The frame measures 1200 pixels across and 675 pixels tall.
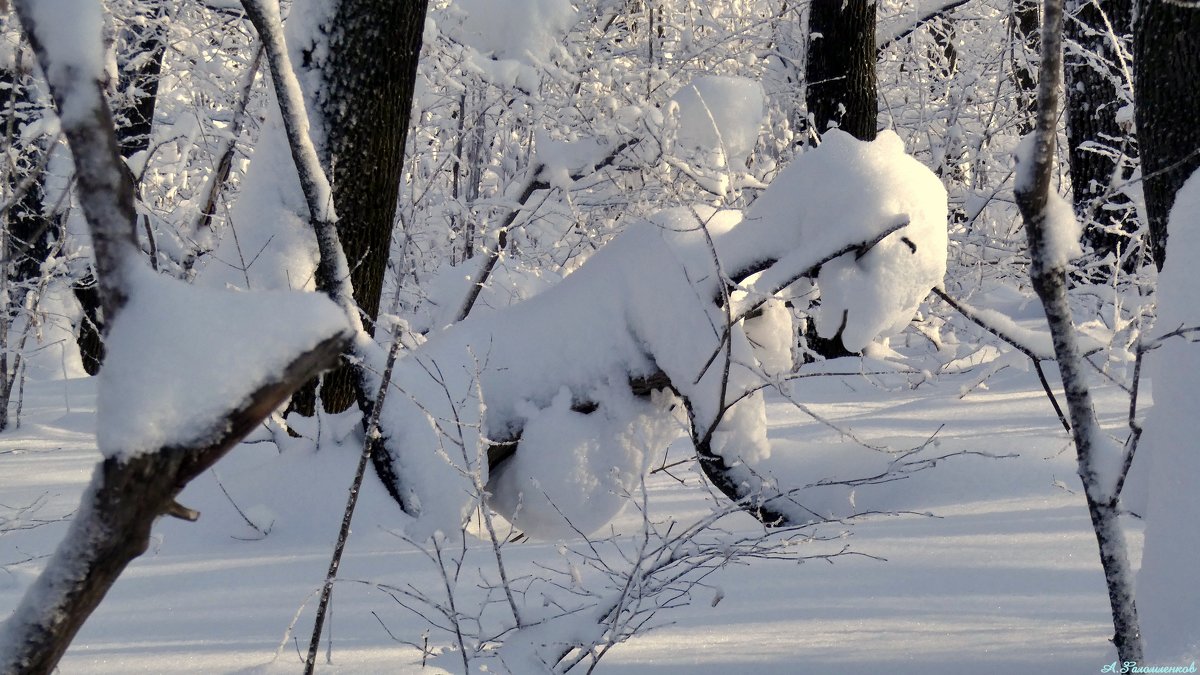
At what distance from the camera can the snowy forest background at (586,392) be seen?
1.25 meters

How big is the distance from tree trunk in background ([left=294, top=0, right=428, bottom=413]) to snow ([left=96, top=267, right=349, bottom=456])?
9.27 feet

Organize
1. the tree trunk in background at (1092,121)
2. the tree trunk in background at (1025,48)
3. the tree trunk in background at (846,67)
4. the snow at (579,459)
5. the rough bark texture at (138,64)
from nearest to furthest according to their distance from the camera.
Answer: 1. the snow at (579,459)
2. the tree trunk in background at (1092,121)
3. the rough bark texture at (138,64)
4. the tree trunk in background at (846,67)
5. the tree trunk in background at (1025,48)

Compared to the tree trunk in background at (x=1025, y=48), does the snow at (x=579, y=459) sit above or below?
below

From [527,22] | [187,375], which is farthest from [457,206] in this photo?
[187,375]

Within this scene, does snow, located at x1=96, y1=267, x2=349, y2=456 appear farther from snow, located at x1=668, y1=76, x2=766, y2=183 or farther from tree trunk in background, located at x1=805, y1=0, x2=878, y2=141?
tree trunk in background, located at x1=805, y1=0, x2=878, y2=141

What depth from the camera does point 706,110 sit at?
4.75 m

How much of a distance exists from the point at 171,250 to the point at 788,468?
5.40 m

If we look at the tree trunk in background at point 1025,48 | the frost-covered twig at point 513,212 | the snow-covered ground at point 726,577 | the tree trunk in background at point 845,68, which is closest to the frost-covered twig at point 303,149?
the snow-covered ground at point 726,577

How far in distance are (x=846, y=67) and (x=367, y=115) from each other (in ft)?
14.2

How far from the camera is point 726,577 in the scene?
2.85 meters

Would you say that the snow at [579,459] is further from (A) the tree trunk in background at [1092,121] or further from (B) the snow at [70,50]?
(A) the tree trunk in background at [1092,121]

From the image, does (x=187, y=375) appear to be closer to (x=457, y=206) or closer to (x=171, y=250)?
(x=457, y=206)

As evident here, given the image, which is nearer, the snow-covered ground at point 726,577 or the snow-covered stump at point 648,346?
the snow-covered ground at point 726,577

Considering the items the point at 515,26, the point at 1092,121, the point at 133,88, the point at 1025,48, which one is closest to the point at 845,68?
the point at 1092,121
